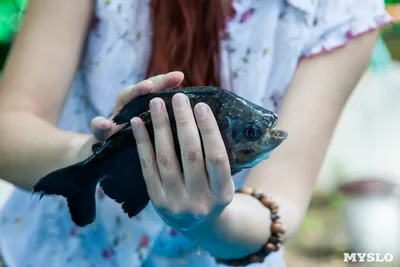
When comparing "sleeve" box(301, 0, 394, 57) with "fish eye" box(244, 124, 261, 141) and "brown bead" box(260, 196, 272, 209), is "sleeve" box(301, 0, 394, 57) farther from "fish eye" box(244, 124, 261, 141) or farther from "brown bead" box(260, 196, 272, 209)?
"fish eye" box(244, 124, 261, 141)

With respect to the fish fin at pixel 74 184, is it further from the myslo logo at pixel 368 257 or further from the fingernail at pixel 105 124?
the myslo logo at pixel 368 257

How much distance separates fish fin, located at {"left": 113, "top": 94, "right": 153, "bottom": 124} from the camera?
0.35 meters

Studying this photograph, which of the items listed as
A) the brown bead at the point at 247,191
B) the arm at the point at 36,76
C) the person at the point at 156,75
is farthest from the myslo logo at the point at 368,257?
the arm at the point at 36,76

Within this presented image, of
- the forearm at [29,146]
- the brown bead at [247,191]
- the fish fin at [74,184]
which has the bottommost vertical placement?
the brown bead at [247,191]

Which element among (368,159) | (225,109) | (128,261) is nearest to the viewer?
(225,109)

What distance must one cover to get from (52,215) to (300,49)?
0.31m

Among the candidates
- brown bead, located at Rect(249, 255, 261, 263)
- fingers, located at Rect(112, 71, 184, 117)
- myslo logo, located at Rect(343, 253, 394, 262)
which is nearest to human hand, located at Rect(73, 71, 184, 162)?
fingers, located at Rect(112, 71, 184, 117)

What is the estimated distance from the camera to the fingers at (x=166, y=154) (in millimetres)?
336

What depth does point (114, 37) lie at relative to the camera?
0.61 metres

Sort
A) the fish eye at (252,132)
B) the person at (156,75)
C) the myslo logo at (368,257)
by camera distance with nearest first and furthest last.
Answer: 1. the fish eye at (252,132)
2. the person at (156,75)
3. the myslo logo at (368,257)

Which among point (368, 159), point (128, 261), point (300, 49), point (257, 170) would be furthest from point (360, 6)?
point (368, 159)

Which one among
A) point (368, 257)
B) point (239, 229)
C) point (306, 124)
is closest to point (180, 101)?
point (239, 229)

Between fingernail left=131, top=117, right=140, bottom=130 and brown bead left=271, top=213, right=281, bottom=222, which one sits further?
brown bead left=271, top=213, right=281, bottom=222

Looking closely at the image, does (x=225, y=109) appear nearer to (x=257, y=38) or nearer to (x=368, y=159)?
(x=257, y=38)
